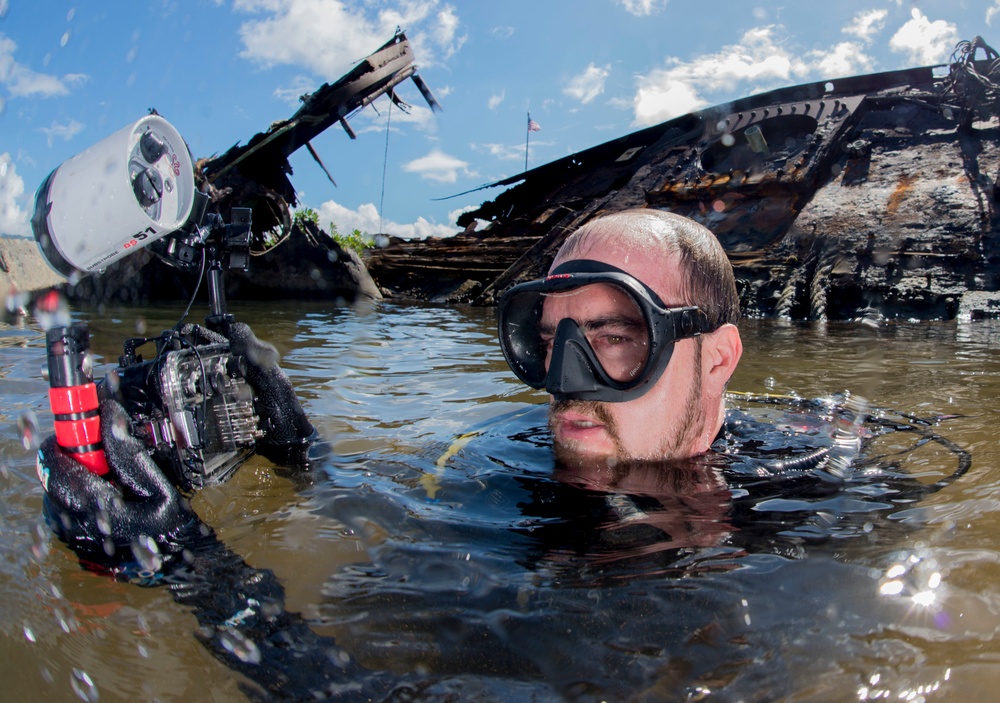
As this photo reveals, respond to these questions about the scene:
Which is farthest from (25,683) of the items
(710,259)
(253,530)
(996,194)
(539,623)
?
(996,194)

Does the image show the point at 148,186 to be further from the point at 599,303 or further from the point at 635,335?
the point at 635,335

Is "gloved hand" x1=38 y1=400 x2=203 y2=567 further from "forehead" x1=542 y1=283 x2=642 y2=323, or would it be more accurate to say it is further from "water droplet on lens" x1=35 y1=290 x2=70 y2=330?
"forehead" x1=542 y1=283 x2=642 y2=323

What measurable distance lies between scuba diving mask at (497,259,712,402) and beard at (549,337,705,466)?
6 cm

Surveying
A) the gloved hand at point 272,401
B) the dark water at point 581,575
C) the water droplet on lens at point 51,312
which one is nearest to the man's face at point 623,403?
the dark water at point 581,575

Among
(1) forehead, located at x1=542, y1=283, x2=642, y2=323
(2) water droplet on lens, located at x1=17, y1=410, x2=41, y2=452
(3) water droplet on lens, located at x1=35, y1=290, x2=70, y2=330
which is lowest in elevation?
(2) water droplet on lens, located at x1=17, y1=410, x2=41, y2=452

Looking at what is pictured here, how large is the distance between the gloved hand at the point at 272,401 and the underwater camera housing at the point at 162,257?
0.59ft

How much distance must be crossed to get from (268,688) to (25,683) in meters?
0.56

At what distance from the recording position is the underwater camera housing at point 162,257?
1835mm

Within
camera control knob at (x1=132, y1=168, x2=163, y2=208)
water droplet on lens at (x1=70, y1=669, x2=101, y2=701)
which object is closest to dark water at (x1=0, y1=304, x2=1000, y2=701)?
water droplet on lens at (x1=70, y1=669, x2=101, y2=701)

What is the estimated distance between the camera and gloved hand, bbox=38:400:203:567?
66.9 inches

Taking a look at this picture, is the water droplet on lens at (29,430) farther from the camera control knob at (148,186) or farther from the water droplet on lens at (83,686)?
the water droplet on lens at (83,686)

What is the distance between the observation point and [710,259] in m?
2.55

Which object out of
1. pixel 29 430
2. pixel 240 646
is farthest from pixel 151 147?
pixel 29 430

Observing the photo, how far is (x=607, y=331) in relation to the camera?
2391mm
